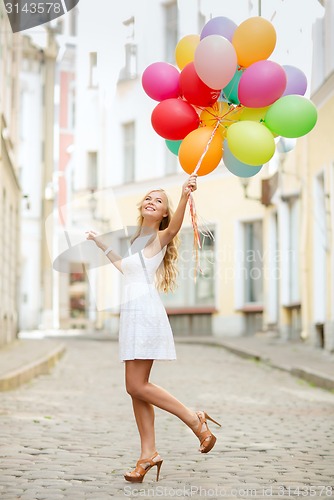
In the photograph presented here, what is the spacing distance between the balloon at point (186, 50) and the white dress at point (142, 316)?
134cm

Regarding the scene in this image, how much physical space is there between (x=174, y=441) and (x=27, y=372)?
17.0 feet

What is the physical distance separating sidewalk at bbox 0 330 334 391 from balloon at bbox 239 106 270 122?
18.6ft

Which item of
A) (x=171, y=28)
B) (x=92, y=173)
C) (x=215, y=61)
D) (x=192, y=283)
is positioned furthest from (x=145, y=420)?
(x=92, y=173)

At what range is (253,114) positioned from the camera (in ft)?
18.2

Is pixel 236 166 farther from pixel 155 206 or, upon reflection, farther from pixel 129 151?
pixel 129 151

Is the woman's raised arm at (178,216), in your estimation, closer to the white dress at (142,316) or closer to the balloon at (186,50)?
the white dress at (142,316)

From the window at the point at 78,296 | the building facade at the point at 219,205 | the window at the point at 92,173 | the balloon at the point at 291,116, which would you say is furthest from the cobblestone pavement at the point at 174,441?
the window at the point at 78,296

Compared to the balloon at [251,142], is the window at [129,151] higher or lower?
higher

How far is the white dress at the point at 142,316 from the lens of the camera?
5.10m

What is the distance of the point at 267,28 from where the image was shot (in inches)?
213

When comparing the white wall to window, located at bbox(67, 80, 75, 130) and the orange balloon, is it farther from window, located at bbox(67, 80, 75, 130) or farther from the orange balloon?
the orange balloon

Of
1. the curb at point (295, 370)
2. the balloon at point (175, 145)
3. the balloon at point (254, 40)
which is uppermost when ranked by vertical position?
the balloon at point (254, 40)

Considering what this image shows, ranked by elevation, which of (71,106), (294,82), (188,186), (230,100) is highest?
(71,106)

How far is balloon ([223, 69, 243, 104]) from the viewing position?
5.51 meters
